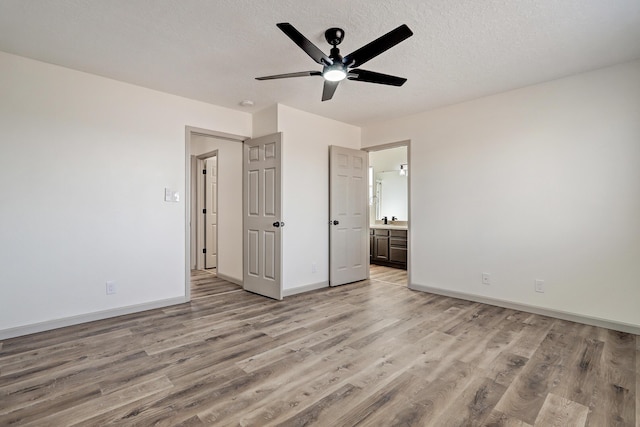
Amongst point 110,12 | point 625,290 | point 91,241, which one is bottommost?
point 625,290

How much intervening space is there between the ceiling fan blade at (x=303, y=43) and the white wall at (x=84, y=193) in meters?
2.31

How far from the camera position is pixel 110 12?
2238 mm

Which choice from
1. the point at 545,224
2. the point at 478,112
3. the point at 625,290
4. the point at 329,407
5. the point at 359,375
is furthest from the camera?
the point at 478,112

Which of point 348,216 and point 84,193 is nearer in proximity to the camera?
point 84,193

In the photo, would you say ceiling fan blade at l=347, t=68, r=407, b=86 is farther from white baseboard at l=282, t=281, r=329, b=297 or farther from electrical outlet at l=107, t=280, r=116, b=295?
electrical outlet at l=107, t=280, r=116, b=295

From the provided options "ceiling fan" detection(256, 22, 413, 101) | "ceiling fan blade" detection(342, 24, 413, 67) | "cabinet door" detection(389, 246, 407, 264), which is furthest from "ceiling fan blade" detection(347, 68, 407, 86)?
"cabinet door" detection(389, 246, 407, 264)

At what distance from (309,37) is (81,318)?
3441mm

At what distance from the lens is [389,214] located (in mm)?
7172

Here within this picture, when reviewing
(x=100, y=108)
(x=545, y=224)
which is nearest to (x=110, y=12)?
(x=100, y=108)

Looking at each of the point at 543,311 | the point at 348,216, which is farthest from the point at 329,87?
the point at 543,311

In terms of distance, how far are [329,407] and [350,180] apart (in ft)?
11.9

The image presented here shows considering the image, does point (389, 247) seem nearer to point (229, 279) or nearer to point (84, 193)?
point (229, 279)

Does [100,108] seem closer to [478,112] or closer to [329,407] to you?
[329,407]

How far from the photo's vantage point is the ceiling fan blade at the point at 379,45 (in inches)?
77.5
